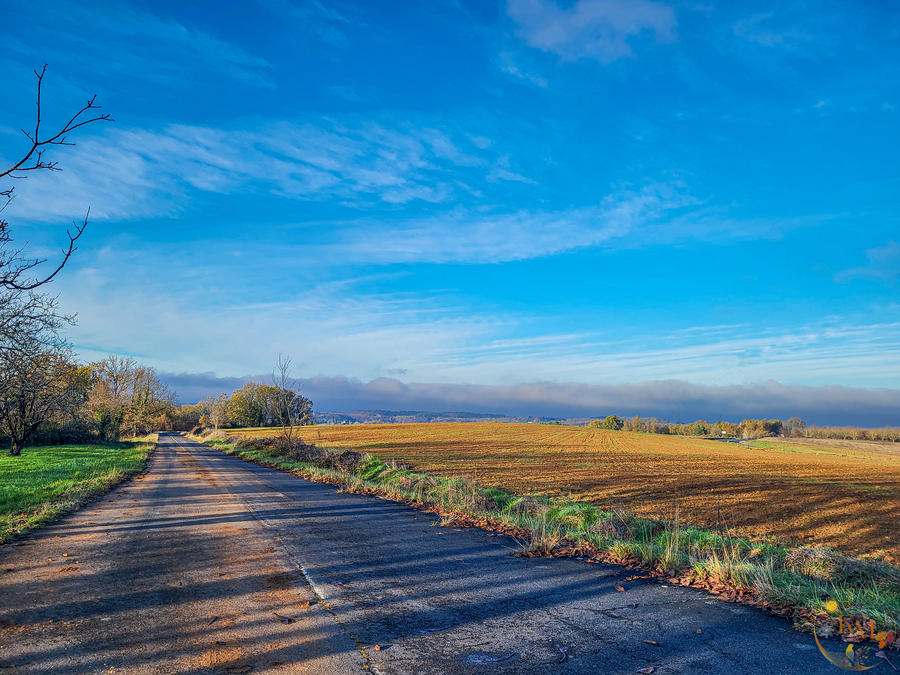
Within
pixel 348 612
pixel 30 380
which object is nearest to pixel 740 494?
pixel 348 612

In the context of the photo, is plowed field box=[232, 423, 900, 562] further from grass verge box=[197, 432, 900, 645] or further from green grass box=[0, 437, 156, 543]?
green grass box=[0, 437, 156, 543]

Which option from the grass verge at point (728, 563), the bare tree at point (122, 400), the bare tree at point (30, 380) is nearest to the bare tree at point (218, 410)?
the bare tree at point (122, 400)

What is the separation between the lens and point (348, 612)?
464cm

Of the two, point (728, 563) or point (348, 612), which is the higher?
point (728, 563)

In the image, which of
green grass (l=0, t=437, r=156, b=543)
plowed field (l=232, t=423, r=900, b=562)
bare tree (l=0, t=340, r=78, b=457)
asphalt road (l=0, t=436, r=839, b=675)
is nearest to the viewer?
asphalt road (l=0, t=436, r=839, b=675)

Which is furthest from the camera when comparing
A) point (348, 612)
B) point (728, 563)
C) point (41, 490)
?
point (41, 490)

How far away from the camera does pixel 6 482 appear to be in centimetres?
1513

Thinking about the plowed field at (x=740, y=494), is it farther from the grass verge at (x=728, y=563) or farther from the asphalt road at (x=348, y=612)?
the asphalt road at (x=348, y=612)

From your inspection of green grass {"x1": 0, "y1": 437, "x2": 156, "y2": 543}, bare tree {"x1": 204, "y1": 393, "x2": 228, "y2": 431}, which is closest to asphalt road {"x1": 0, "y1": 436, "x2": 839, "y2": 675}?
green grass {"x1": 0, "y1": 437, "x2": 156, "y2": 543}

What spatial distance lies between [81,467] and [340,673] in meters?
22.5

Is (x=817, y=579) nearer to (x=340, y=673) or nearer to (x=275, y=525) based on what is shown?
(x=340, y=673)

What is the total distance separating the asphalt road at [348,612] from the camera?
3641mm

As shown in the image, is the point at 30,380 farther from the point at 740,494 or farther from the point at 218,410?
the point at 218,410

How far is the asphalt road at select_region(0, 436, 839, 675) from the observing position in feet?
11.9
